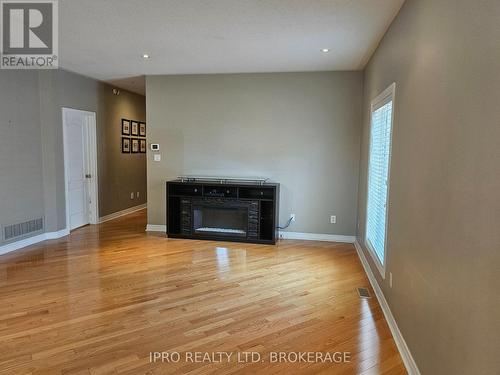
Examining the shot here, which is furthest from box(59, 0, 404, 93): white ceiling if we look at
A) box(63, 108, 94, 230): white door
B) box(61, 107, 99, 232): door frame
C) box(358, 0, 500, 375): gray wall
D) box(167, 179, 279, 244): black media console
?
box(167, 179, 279, 244): black media console

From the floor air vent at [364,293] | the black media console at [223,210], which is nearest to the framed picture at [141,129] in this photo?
the black media console at [223,210]

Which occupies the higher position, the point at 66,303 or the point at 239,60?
the point at 239,60

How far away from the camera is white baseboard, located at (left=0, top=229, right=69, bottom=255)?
15.2 feet

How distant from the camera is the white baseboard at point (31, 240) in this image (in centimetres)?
464

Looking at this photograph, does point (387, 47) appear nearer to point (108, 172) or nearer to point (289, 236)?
point (289, 236)

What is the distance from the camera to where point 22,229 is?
4.91m

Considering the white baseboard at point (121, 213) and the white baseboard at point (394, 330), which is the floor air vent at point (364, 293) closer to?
the white baseboard at point (394, 330)

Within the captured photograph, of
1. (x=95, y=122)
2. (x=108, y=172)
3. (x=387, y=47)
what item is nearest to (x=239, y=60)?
(x=387, y=47)

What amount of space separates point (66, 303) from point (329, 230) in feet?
12.2

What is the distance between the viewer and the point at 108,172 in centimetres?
675

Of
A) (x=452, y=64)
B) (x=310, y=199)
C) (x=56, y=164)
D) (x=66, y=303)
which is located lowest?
(x=66, y=303)

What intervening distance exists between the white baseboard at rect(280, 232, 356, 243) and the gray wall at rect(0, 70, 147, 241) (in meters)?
3.54

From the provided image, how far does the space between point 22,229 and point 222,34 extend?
12.5ft

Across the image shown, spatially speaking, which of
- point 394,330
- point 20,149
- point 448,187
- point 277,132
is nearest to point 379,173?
point 394,330
